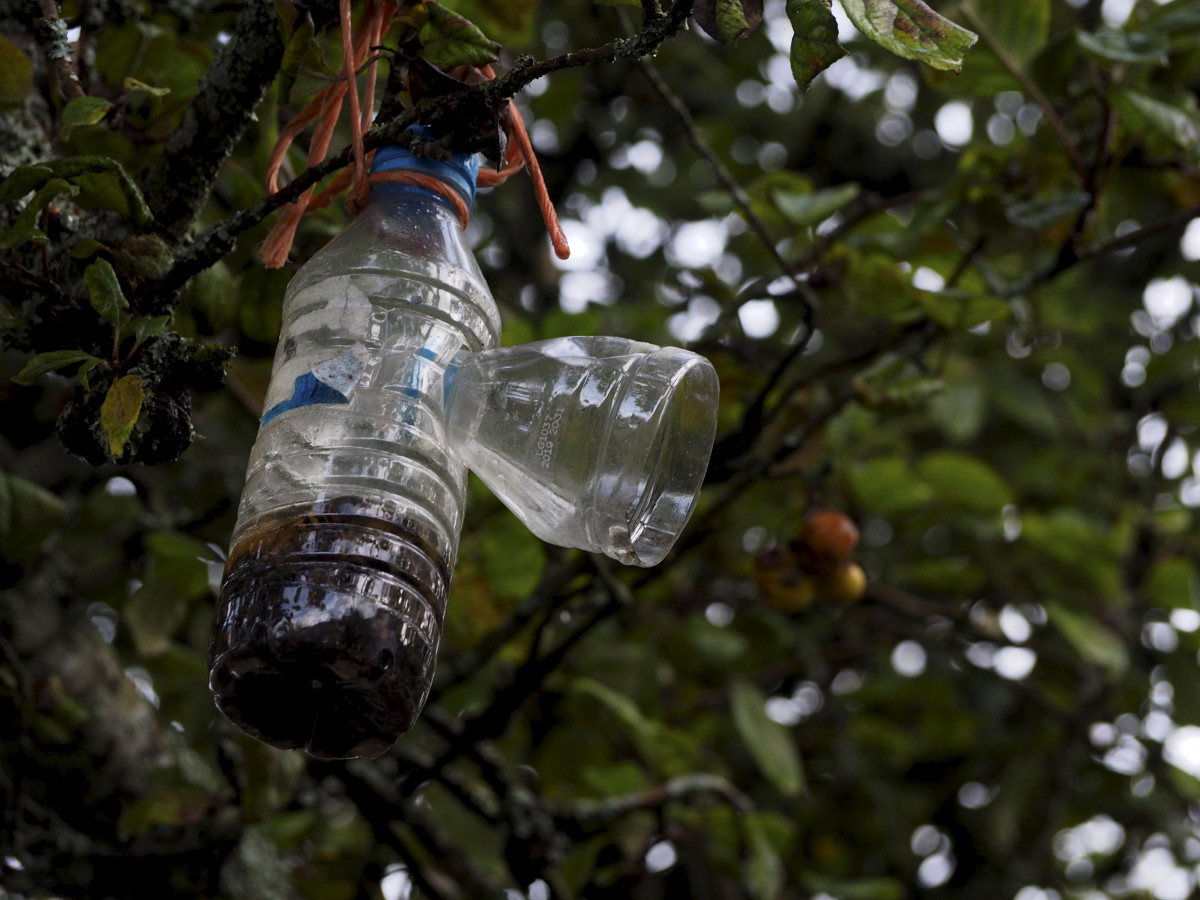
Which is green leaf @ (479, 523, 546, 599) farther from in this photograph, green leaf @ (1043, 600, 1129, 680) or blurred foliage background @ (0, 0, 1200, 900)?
green leaf @ (1043, 600, 1129, 680)

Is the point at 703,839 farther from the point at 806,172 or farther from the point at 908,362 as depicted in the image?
the point at 806,172

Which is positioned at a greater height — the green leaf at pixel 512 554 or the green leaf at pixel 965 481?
the green leaf at pixel 512 554

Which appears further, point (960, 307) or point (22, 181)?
point (960, 307)

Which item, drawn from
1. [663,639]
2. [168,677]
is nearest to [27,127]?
[168,677]

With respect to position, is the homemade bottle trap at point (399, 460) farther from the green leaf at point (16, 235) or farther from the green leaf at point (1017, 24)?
the green leaf at point (1017, 24)

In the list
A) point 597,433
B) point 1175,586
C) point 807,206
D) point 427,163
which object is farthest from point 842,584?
point 427,163

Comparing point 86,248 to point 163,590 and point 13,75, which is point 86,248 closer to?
point 13,75

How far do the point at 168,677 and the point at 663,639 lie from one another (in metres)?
1.22

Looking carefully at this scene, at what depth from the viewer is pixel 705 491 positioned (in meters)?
2.77

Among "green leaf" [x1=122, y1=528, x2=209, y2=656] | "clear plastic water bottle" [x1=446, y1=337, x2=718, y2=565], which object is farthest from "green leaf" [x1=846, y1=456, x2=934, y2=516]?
"clear plastic water bottle" [x1=446, y1=337, x2=718, y2=565]

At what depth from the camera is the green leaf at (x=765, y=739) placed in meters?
2.64

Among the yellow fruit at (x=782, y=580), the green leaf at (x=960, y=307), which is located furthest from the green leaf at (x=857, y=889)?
the green leaf at (x=960, y=307)

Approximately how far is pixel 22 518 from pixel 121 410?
32.9 inches

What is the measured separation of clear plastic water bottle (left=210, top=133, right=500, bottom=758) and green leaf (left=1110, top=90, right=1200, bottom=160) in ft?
3.90
